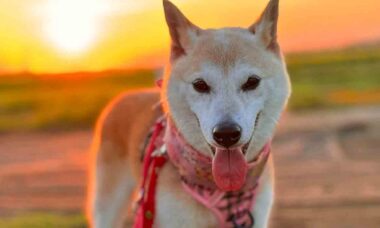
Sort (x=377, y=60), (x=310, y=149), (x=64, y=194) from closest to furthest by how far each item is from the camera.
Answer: (x=64, y=194) → (x=310, y=149) → (x=377, y=60)

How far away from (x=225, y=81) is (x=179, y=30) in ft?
1.50

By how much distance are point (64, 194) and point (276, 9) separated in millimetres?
5137

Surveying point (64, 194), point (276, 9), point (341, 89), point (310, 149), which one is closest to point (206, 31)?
point (276, 9)

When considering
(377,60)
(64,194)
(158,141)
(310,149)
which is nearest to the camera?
(158,141)

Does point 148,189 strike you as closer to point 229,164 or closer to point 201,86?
point 229,164

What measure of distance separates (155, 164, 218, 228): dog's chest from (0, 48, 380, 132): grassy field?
35.1 feet

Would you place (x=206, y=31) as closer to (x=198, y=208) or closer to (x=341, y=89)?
(x=198, y=208)

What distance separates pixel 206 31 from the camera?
470cm

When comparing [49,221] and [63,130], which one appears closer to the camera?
[49,221]

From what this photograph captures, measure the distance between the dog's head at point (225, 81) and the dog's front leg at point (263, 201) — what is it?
0.27m

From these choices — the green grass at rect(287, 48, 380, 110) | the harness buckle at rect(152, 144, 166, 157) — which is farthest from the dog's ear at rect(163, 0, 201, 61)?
the green grass at rect(287, 48, 380, 110)

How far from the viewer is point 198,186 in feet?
15.3

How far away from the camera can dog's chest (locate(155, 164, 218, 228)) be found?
466 cm

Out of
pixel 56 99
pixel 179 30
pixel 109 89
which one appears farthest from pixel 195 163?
pixel 109 89
